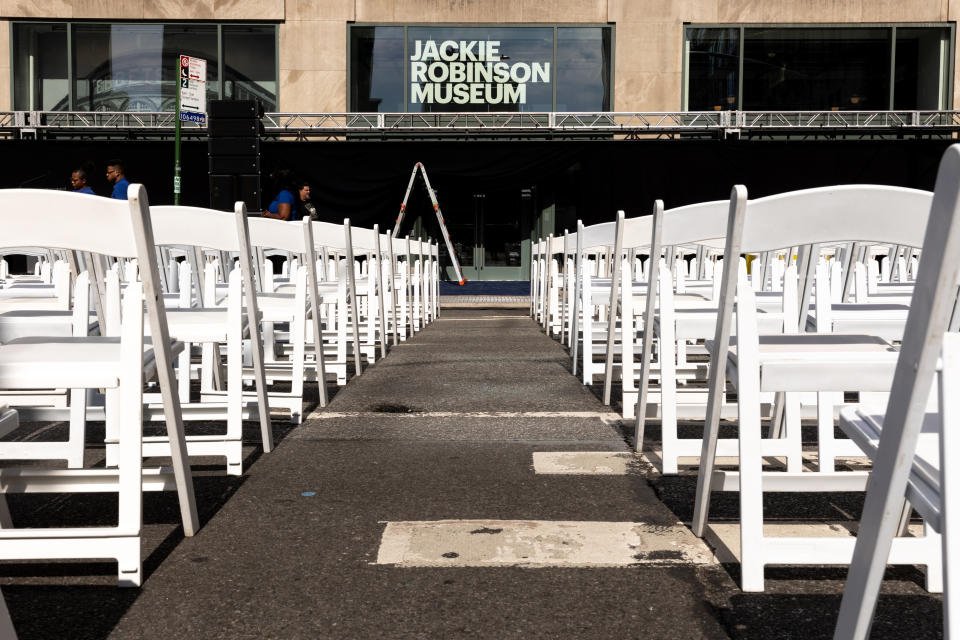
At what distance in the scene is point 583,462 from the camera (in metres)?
4.06

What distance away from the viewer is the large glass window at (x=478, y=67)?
18797 mm

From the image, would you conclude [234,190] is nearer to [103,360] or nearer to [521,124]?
[521,124]

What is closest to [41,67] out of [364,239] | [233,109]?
[233,109]

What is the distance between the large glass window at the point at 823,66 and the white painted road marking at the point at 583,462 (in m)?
15.5

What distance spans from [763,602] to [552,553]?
1.96 feet

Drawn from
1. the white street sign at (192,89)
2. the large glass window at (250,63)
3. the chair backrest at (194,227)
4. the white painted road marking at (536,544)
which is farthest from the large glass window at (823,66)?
the white painted road marking at (536,544)

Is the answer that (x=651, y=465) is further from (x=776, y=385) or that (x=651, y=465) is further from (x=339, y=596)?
(x=339, y=596)

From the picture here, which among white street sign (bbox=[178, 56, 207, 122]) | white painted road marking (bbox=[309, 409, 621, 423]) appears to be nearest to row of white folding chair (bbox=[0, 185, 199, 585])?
white painted road marking (bbox=[309, 409, 621, 423])

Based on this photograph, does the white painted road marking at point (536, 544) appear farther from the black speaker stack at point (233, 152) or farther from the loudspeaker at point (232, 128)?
the loudspeaker at point (232, 128)

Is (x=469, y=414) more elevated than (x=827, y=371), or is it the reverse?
(x=827, y=371)

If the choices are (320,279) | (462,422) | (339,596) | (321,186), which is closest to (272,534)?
(339,596)

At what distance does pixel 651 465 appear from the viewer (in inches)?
158

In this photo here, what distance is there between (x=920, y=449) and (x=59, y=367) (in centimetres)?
200

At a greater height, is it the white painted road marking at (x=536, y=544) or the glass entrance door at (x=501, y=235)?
the glass entrance door at (x=501, y=235)
